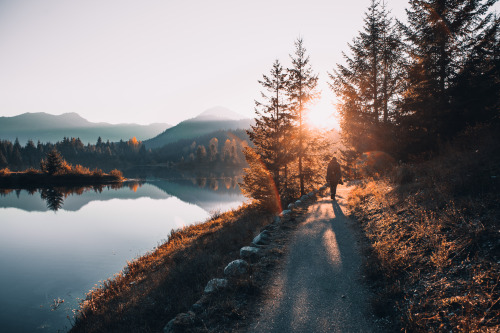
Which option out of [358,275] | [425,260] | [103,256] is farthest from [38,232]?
[425,260]

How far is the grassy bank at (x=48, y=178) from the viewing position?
190 ft

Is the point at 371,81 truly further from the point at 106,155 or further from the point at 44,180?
the point at 106,155

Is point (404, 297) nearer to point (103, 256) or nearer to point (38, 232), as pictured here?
point (103, 256)

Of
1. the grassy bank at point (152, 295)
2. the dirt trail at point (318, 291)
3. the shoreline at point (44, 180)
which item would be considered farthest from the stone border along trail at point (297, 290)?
the shoreline at point (44, 180)

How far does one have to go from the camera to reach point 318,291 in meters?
5.11

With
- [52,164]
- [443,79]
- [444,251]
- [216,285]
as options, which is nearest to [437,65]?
[443,79]

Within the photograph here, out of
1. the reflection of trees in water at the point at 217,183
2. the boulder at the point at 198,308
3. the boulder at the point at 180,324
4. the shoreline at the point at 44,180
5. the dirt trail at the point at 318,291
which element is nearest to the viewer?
the dirt trail at the point at 318,291

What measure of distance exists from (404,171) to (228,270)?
9463 mm

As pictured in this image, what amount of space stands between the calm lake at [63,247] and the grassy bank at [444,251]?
36.2ft

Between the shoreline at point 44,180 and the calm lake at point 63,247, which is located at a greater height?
the shoreline at point 44,180

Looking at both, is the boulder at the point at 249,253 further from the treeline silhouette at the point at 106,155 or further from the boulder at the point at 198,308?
the treeline silhouette at the point at 106,155

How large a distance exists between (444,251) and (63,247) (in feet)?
73.3

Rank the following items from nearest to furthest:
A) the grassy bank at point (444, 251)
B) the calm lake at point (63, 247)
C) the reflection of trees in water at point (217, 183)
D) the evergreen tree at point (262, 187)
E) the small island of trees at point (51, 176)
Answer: the grassy bank at point (444, 251)
the calm lake at point (63, 247)
the evergreen tree at point (262, 187)
the reflection of trees in water at point (217, 183)
the small island of trees at point (51, 176)

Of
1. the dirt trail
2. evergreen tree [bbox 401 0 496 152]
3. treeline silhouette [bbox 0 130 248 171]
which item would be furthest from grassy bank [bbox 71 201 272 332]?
treeline silhouette [bbox 0 130 248 171]
